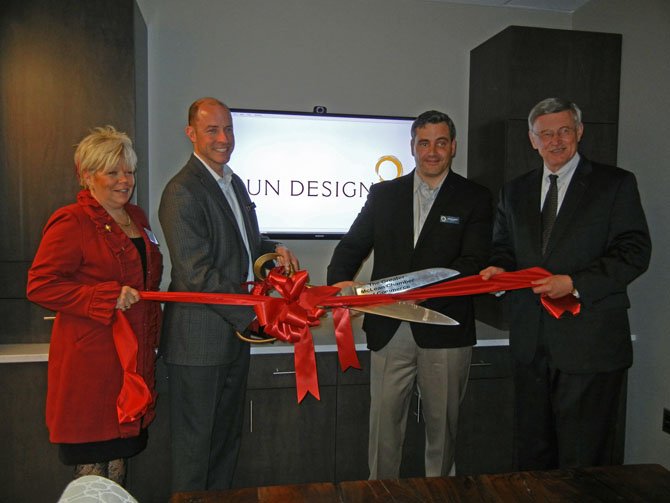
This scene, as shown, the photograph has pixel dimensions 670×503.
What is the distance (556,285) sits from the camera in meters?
2.11

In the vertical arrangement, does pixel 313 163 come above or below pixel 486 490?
above

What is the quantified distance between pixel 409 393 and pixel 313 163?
5.50 feet

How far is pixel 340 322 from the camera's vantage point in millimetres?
2146

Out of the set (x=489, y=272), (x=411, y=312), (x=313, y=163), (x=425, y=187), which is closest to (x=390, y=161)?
(x=313, y=163)

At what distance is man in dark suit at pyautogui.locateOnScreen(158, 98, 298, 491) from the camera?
220cm

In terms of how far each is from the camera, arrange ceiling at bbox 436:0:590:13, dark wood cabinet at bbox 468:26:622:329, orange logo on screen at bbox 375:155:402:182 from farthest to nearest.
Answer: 1. ceiling at bbox 436:0:590:13
2. orange logo on screen at bbox 375:155:402:182
3. dark wood cabinet at bbox 468:26:622:329

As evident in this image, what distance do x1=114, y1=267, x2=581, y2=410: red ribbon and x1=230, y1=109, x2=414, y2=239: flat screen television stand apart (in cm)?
135

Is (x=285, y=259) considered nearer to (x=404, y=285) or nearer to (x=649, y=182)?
(x=404, y=285)

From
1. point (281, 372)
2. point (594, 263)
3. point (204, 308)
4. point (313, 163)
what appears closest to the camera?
Answer: point (594, 263)

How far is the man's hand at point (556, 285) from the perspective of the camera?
211 cm

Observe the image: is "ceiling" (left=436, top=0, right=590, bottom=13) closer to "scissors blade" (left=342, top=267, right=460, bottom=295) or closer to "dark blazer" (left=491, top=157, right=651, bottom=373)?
"dark blazer" (left=491, top=157, right=651, bottom=373)

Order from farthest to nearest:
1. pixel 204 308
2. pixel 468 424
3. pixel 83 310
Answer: pixel 468 424, pixel 204 308, pixel 83 310

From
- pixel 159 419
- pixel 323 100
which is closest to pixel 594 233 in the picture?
pixel 323 100

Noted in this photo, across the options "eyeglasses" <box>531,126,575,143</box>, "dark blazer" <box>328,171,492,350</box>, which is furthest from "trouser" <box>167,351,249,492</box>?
"eyeglasses" <box>531,126,575,143</box>
